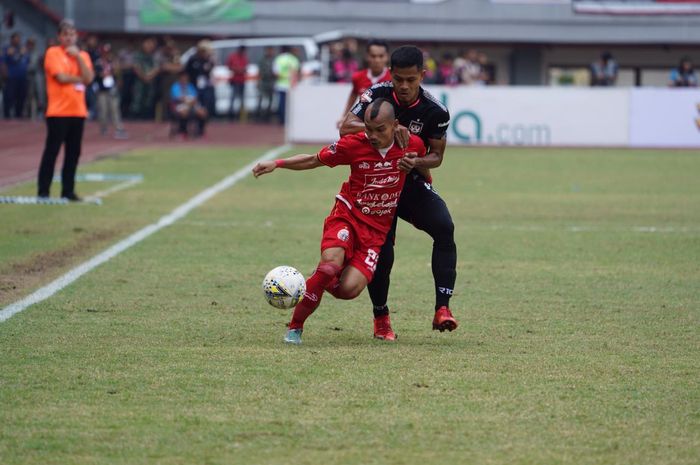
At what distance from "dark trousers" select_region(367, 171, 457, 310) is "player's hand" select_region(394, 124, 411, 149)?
45 centimetres

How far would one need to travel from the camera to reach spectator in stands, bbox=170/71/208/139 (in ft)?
98.8

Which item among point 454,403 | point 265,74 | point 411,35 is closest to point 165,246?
point 454,403

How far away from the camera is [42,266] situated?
10.8 meters

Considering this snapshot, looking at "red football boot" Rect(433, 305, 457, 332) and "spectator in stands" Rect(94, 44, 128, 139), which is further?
"spectator in stands" Rect(94, 44, 128, 139)

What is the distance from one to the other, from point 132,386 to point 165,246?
6037mm

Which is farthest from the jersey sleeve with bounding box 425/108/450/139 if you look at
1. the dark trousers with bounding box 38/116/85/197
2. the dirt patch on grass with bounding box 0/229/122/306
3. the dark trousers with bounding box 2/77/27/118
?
the dark trousers with bounding box 2/77/27/118

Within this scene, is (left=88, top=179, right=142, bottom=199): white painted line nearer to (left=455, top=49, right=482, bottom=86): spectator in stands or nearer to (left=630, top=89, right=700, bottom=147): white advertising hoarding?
(left=630, top=89, right=700, bottom=147): white advertising hoarding

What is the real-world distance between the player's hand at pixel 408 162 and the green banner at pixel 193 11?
3371 cm

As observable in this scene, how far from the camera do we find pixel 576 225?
14.6m

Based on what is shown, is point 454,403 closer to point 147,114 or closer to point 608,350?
point 608,350

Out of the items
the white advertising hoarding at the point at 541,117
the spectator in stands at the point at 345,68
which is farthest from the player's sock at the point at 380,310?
the spectator in stands at the point at 345,68

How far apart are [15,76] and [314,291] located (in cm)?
2925

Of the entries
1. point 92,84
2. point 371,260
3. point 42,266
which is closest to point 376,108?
point 371,260

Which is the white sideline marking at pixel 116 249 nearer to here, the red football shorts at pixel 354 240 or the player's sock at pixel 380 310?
the red football shorts at pixel 354 240
